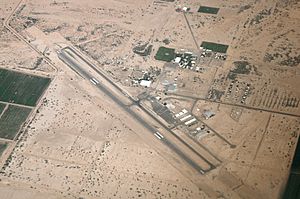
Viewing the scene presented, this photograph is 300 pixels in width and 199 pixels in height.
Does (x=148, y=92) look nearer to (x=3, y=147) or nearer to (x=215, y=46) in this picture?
(x=215, y=46)

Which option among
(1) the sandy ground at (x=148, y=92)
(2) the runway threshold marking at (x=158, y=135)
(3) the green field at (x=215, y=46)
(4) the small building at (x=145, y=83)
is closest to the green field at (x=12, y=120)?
(1) the sandy ground at (x=148, y=92)

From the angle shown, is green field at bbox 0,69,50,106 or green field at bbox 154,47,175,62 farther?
green field at bbox 154,47,175,62

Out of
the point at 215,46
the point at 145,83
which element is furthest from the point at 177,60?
the point at 145,83

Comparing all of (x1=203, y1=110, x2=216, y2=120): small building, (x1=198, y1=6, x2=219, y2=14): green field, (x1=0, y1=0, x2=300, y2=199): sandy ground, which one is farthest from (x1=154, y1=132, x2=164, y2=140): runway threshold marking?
(x1=198, y1=6, x2=219, y2=14): green field

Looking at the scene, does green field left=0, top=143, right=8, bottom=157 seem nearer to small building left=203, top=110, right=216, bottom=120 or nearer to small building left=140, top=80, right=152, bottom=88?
small building left=140, top=80, right=152, bottom=88

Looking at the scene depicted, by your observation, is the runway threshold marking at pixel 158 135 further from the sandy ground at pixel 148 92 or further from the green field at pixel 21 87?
the green field at pixel 21 87
